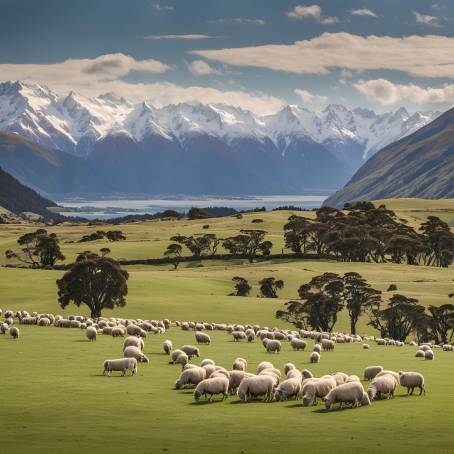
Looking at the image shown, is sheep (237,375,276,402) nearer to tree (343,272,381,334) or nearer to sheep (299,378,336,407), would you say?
sheep (299,378,336,407)

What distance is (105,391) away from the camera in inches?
1364

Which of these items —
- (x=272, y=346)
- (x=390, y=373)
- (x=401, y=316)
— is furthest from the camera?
(x=401, y=316)

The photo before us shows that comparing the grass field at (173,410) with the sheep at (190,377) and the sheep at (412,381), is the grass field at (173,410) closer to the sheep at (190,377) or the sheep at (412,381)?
the sheep at (190,377)

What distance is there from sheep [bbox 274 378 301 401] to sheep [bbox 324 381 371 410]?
226 centimetres

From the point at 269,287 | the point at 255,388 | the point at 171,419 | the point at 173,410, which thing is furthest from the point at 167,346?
the point at 269,287

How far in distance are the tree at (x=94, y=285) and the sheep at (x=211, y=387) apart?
179ft

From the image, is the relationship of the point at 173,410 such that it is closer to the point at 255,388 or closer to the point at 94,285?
the point at 255,388

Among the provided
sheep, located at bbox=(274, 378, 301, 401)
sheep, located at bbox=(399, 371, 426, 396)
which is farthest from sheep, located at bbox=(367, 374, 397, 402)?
sheep, located at bbox=(274, 378, 301, 401)

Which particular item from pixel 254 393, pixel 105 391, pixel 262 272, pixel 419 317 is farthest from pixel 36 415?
pixel 262 272

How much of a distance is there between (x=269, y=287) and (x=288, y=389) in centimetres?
8064

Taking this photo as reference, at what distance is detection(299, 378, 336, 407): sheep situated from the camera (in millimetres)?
32469

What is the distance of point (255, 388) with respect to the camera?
33.7 metres

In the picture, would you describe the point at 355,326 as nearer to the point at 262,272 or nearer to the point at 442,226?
the point at 262,272

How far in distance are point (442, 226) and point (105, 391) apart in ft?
455
